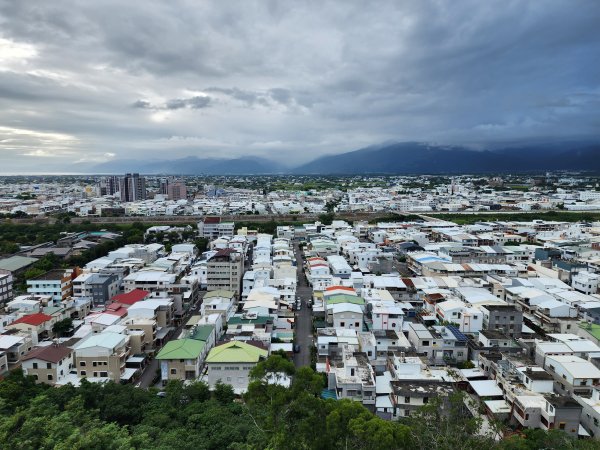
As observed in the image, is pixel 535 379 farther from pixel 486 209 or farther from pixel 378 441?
pixel 486 209

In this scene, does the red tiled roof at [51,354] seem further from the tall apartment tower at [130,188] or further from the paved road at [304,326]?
the tall apartment tower at [130,188]

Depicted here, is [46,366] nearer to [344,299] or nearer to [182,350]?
[182,350]

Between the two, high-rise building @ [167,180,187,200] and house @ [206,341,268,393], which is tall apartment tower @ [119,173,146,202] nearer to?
high-rise building @ [167,180,187,200]

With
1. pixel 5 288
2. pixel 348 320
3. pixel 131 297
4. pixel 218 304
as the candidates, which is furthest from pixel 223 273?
pixel 5 288

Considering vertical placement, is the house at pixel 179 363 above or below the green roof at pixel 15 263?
below

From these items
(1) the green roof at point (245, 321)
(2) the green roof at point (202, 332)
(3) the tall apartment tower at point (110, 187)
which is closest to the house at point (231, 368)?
(2) the green roof at point (202, 332)

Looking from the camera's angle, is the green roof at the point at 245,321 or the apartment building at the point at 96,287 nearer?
the green roof at the point at 245,321
